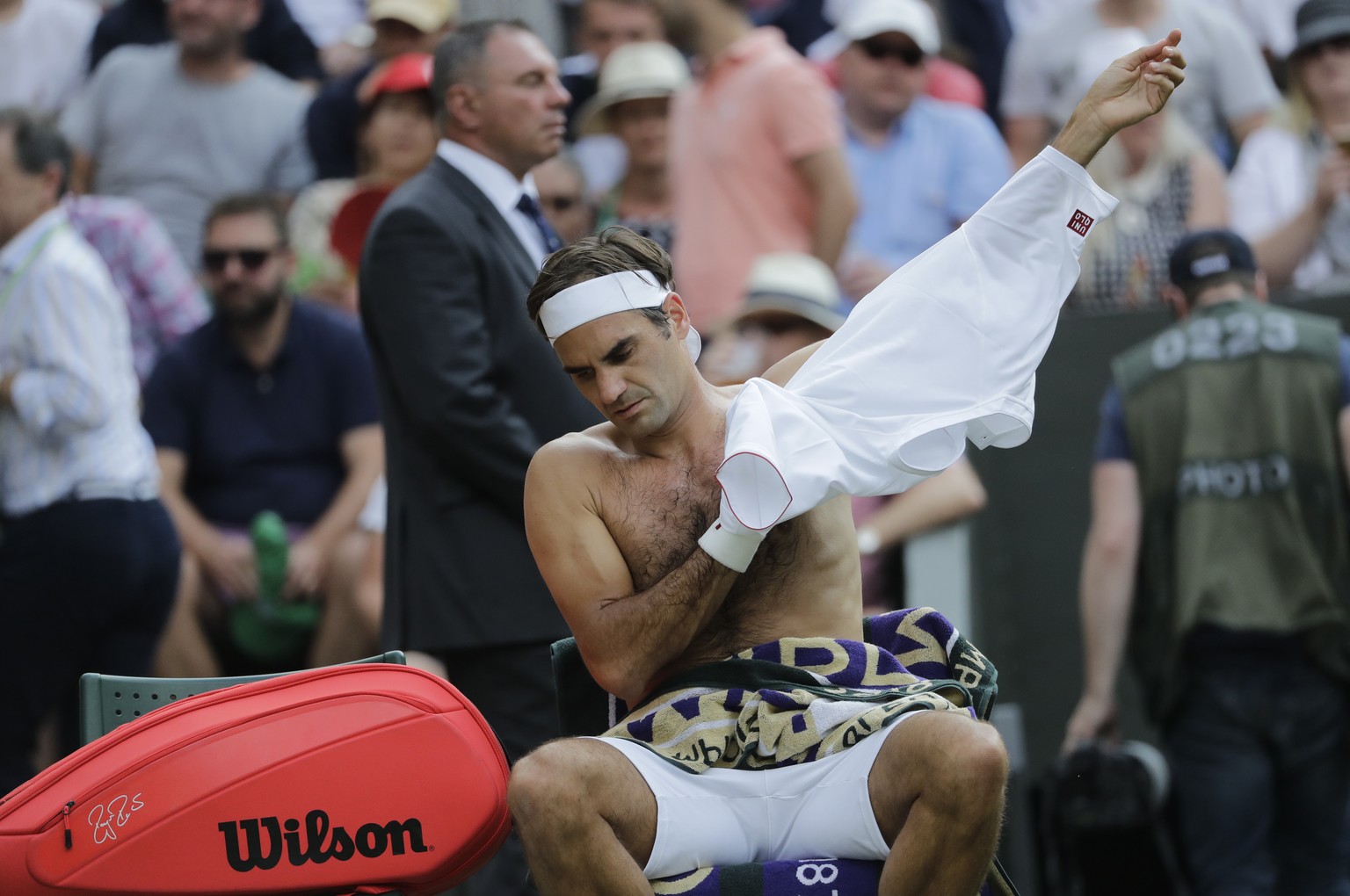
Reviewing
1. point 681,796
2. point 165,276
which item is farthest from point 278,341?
point 681,796

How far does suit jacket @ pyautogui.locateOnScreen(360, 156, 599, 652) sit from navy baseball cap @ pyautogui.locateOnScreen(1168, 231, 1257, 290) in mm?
2006

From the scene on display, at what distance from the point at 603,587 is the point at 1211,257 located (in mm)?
2794

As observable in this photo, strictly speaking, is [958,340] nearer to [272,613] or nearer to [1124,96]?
[1124,96]

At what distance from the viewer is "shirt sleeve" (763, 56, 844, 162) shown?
6031 mm

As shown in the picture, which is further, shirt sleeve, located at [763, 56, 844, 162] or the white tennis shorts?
shirt sleeve, located at [763, 56, 844, 162]

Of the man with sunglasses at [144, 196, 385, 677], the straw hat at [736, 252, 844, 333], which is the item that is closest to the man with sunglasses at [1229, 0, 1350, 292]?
the straw hat at [736, 252, 844, 333]

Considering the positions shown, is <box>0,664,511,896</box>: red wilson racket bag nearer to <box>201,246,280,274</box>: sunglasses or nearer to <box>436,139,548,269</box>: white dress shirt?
<box>436,139,548,269</box>: white dress shirt

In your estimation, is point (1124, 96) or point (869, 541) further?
point (869, 541)

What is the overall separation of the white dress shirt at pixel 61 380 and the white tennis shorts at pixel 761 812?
2403 millimetres

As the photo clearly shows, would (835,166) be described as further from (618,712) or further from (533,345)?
(618,712)

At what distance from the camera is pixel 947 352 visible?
3.19 meters

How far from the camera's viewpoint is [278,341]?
6121 millimetres

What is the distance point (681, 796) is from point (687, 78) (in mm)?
4553

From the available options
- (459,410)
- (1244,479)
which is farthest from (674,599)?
(1244,479)
